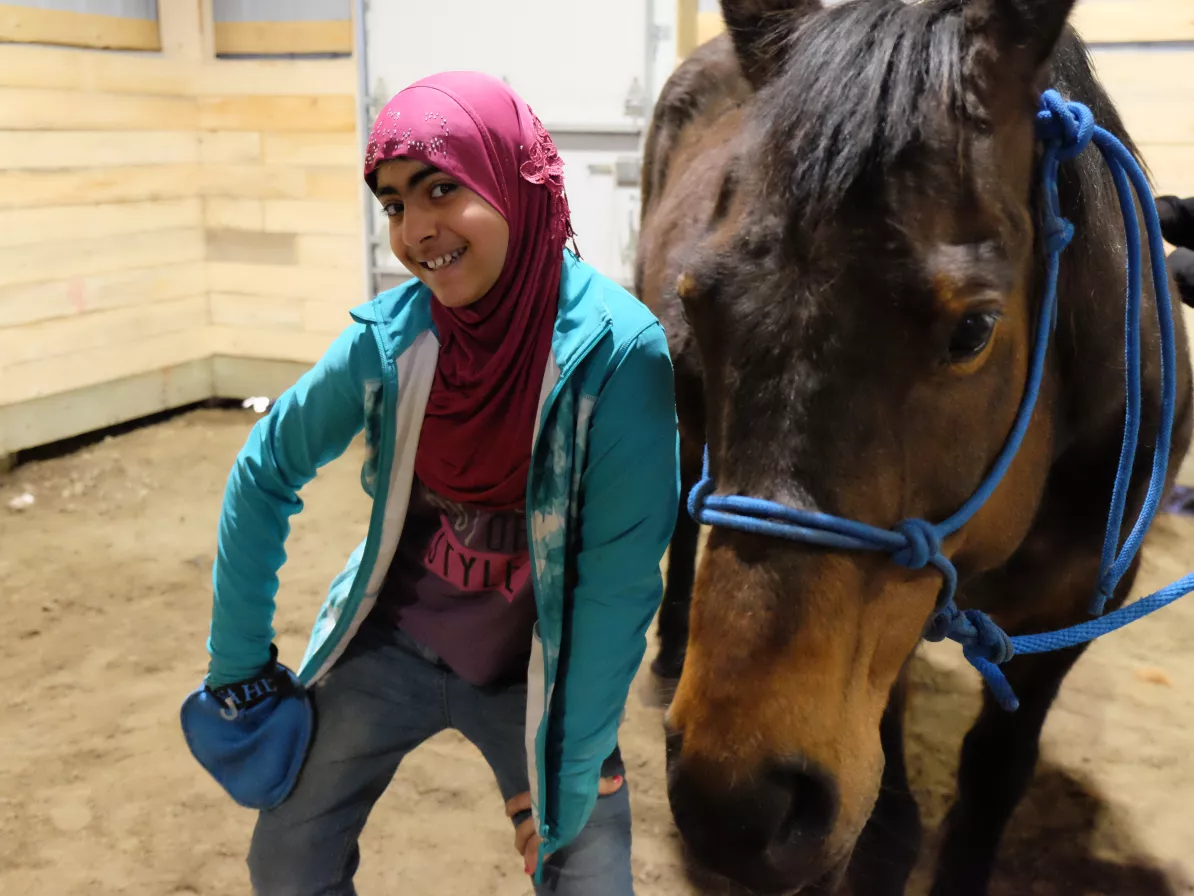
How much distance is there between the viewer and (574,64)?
135 inches

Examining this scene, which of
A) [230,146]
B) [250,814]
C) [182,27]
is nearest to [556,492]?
[250,814]

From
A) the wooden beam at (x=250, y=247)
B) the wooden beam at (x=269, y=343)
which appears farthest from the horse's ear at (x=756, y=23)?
the wooden beam at (x=250, y=247)

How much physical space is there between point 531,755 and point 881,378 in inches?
22.8

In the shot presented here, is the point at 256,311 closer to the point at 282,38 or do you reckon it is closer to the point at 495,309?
the point at 282,38

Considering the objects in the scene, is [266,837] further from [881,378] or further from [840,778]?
[881,378]

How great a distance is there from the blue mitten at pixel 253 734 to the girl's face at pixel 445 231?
20.9 inches

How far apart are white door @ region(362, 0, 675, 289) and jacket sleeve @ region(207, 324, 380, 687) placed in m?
2.63

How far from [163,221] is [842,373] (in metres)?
3.88

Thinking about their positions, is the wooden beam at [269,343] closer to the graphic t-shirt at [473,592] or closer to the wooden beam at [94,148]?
the wooden beam at [94,148]

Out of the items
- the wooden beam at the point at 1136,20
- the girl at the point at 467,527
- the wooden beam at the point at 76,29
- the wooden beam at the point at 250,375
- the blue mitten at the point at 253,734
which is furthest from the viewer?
the wooden beam at the point at 250,375

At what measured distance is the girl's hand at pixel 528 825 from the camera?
3.63 feet

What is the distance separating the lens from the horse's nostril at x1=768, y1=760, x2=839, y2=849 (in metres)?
0.78

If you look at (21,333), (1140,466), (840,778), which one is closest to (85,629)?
(21,333)

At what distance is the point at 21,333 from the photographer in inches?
132
